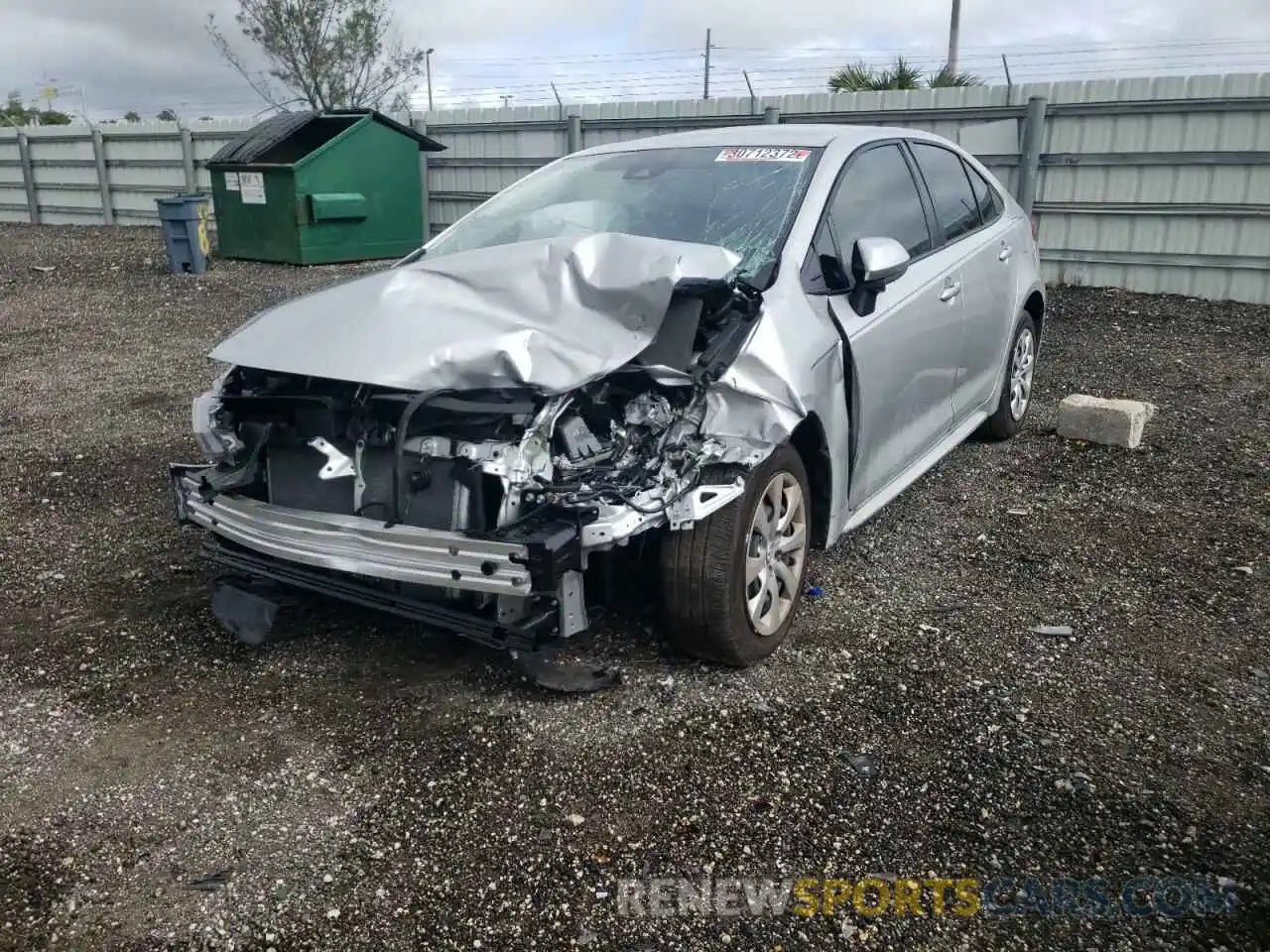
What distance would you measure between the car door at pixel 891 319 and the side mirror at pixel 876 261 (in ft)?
0.30

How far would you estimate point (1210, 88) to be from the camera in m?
9.02

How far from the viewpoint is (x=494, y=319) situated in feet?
10.1

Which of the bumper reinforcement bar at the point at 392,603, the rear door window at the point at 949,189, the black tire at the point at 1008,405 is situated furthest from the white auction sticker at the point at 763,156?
the bumper reinforcement bar at the point at 392,603

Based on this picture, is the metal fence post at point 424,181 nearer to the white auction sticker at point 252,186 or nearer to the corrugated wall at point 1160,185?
the white auction sticker at point 252,186

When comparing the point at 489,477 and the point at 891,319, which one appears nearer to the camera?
the point at 489,477

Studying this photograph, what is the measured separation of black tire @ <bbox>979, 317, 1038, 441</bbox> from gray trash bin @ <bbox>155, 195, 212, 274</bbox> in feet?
31.5

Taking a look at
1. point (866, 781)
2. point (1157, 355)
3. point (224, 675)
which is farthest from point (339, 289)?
point (1157, 355)

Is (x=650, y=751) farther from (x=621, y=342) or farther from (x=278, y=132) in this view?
(x=278, y=132)

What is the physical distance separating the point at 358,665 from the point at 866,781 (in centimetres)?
172

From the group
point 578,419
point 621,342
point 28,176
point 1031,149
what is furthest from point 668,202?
point 28,176

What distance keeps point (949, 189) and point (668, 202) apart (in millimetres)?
1652

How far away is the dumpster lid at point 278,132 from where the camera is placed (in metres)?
11.9

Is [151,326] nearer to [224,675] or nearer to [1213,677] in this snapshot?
[224,675]

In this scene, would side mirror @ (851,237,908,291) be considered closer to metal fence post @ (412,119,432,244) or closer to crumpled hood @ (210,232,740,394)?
crumpled hood @ (210,232,740,394)
